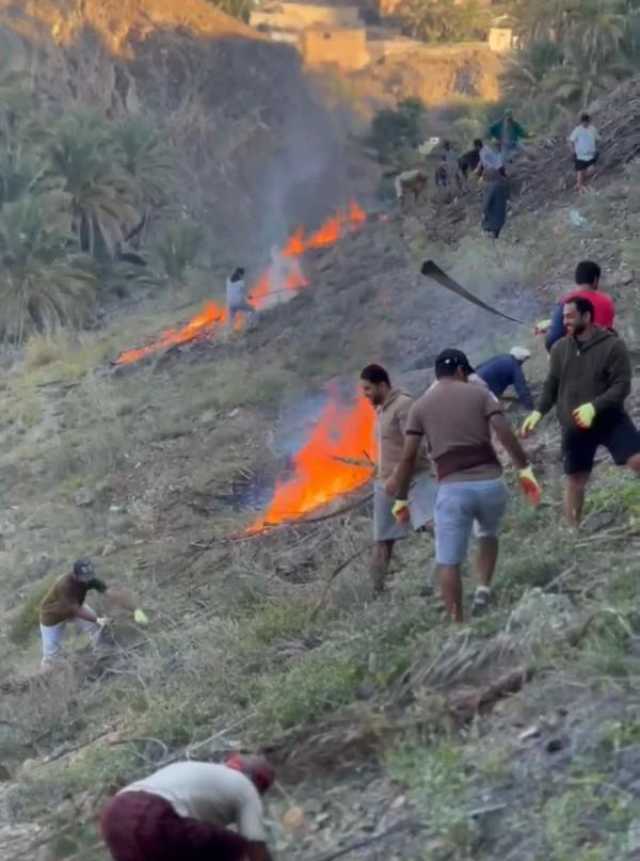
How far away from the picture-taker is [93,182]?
36344mm

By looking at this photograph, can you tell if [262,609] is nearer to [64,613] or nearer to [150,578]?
[64,613]

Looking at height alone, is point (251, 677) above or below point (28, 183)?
above

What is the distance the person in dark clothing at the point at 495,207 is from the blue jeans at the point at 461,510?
42.7 ft

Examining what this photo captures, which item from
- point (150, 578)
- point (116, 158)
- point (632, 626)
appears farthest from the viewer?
point (116, 158)

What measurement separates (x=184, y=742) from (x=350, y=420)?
895 cm

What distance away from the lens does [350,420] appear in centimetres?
1614

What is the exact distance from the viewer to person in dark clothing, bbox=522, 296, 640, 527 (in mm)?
7480

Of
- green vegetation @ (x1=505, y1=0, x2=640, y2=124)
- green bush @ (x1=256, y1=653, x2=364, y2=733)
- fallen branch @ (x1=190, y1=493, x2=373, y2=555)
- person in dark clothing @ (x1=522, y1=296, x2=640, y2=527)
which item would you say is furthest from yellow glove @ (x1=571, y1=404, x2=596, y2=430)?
green vegetation @ (x1=505, y1=0, x2=640, y2=124)

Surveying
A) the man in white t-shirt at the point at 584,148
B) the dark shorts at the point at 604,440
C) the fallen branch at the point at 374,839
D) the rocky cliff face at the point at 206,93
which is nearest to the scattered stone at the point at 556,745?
the fallen branch at the point at 374,839

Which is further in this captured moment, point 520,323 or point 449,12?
point 449,12

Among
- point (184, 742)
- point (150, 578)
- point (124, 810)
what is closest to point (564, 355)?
point (184, 742)

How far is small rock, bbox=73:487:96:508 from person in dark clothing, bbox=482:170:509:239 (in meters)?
6.10

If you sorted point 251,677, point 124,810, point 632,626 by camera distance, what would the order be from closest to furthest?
1. point 124,810
2. point 632,626
3. point 251,677

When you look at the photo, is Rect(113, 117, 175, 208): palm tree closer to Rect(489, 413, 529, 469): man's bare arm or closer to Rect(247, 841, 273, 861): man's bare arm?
Rect(489, 413, 529, 469): man's bare arm
